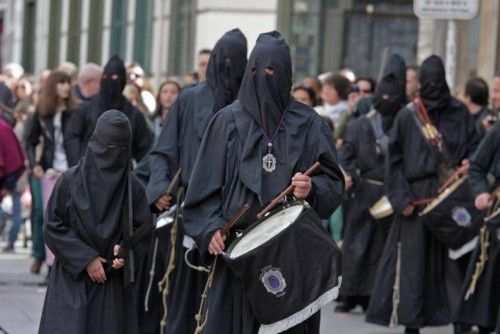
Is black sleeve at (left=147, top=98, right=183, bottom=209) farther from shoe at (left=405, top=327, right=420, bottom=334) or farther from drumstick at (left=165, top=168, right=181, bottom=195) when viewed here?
shoe at (left=405, top=327, right=420, bottom=334)

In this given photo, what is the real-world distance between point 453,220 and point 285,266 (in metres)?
4.55

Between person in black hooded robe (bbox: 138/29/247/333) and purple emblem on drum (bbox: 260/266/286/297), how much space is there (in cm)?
249

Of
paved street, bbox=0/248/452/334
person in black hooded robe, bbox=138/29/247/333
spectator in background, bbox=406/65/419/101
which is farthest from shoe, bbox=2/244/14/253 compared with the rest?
person in black hooded robe, bbox=138/29/247/333

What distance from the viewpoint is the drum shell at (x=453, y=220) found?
12734mm

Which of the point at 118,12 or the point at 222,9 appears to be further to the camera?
the point at 118,12

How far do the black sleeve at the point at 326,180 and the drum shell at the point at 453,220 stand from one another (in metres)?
3.96

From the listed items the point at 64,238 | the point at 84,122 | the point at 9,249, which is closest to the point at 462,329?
the point at 84,122

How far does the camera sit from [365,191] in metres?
14.9

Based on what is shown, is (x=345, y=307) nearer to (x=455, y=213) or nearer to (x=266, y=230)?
(x=455, y=213)

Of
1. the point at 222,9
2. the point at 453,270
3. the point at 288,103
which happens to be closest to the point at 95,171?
the point at 288,103

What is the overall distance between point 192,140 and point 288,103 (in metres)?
2.37

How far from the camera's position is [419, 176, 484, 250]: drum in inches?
501

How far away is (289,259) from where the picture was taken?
27.4ft

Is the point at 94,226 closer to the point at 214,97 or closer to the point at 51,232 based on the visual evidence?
the point at 51,232
